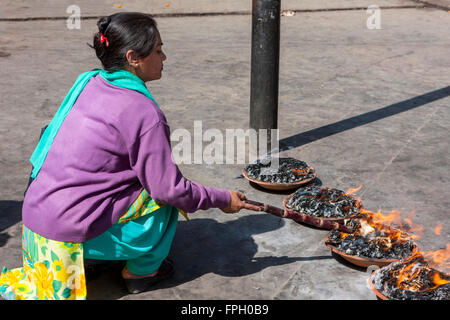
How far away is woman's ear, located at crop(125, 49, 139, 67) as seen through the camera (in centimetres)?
302

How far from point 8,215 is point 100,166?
1404 millimetres

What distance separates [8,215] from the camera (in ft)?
13.5

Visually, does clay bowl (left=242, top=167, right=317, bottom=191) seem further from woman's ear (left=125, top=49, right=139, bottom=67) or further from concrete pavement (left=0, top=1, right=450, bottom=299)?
woman's ear (left=125, top=49, right=139, bottom=67)

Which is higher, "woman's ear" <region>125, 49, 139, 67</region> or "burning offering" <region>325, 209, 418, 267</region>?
"woman's ear" <region>125, 49, 139, 67</region>

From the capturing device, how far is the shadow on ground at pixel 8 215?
383 centimetres

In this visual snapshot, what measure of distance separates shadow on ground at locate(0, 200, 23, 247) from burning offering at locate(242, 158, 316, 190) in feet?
5.14

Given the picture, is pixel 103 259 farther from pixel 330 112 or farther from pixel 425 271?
pixel 330 112

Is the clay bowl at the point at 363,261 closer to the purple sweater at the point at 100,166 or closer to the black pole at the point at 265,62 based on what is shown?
the purple sweater at the point at 100,166

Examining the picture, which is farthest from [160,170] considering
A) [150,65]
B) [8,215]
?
[8,215]

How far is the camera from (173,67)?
744 centimetres

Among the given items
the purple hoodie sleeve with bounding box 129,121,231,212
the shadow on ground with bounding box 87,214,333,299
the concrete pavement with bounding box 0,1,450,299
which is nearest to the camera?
the purple hoodie sleeve with bounding box 129,121,231,212

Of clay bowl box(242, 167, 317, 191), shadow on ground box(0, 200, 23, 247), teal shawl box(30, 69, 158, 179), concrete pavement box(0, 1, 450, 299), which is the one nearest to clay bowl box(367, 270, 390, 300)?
concrete pavement box(0, 1, 450, 299)

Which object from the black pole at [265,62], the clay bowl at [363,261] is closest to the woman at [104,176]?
the clay bowl at [363,261]

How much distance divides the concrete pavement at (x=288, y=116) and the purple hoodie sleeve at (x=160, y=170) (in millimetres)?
583
